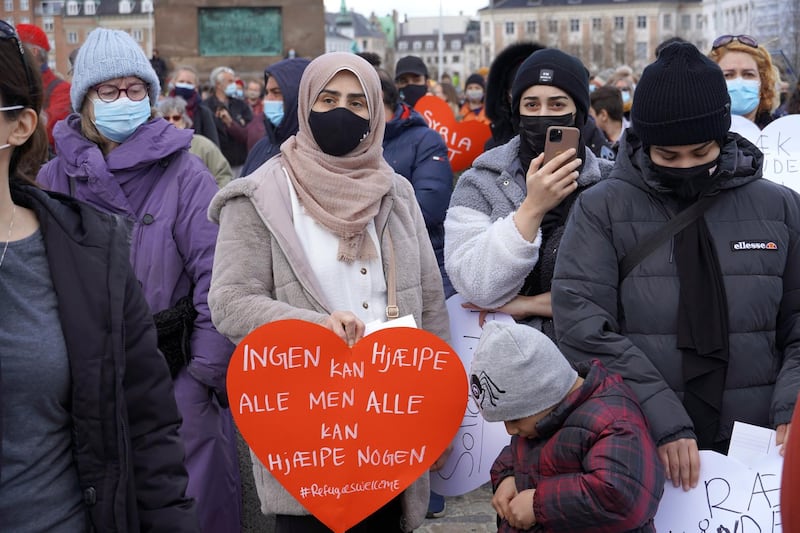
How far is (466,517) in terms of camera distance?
5.30m

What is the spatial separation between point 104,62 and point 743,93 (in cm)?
312

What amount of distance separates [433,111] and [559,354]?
5324 millimetres

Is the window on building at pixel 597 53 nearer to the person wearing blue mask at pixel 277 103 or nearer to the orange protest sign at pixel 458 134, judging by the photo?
the orange protest sign at pixel 458 134

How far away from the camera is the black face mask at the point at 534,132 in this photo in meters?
3.81

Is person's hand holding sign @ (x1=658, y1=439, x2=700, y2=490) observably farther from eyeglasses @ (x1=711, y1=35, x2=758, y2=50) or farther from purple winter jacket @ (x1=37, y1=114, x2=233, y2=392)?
eyeglasses @ (x1=711, y1=35, x2=758, y2=50)

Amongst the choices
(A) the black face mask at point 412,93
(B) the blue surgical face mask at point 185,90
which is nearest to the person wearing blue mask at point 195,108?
(B) the blue surgical face mask at point 185,90

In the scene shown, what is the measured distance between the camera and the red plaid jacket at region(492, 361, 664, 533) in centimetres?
279

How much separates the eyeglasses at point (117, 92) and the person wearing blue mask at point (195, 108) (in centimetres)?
517

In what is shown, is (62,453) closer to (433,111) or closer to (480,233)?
(480,233)

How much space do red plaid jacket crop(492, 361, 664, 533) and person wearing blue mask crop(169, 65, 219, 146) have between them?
6.83 metres

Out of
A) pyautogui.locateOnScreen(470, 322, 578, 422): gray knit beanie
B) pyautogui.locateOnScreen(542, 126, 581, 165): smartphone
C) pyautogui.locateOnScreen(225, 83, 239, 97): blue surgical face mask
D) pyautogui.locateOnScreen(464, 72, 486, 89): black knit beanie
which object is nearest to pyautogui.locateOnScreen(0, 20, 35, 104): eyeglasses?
pyautogui.locateOnScreen(470, 322, 578, 422): gray knit beanie

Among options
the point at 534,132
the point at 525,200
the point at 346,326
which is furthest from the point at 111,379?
the point at 534,132

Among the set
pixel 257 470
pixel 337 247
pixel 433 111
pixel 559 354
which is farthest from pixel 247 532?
pixel 433 111

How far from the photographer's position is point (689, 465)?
2965 mm
